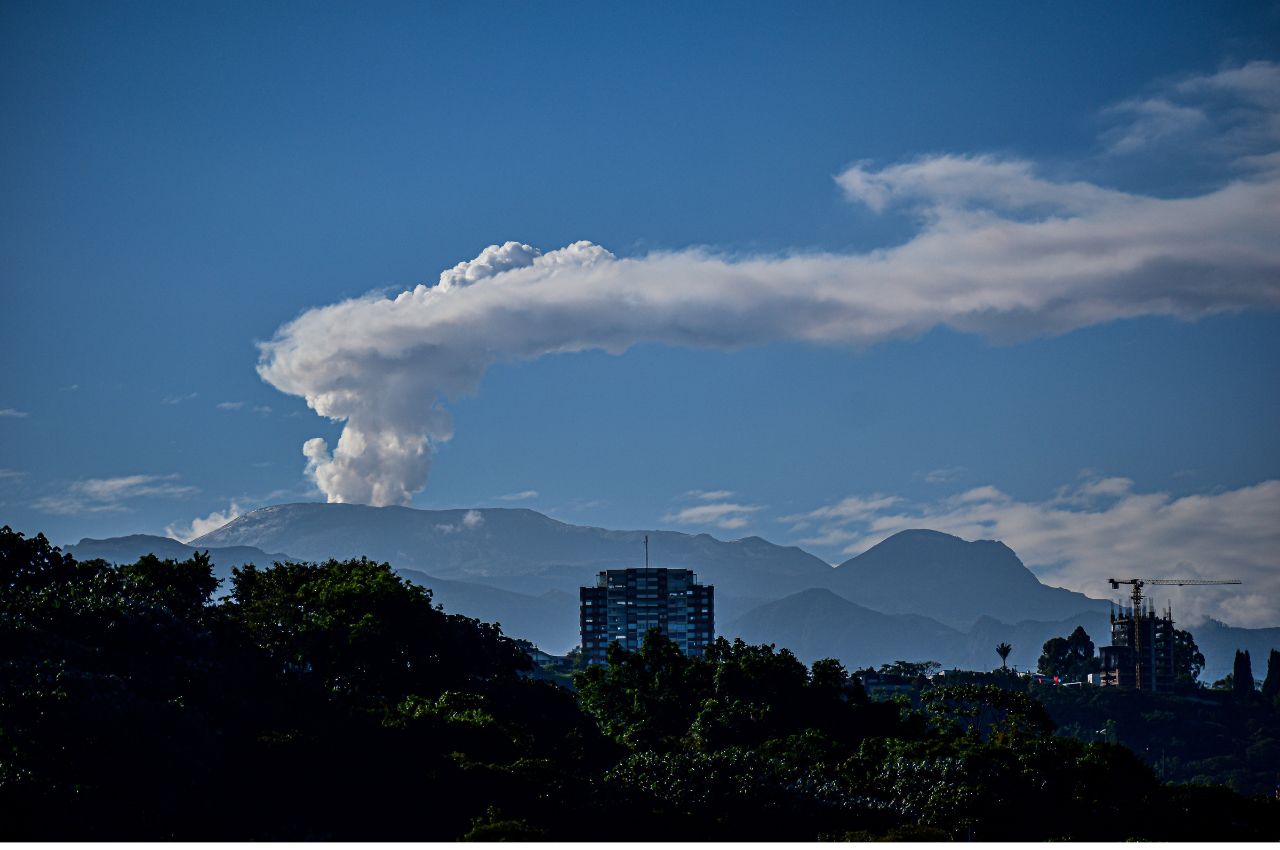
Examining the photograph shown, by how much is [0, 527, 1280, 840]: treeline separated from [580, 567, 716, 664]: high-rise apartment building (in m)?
142

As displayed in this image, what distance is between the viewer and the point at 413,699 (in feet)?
85.5

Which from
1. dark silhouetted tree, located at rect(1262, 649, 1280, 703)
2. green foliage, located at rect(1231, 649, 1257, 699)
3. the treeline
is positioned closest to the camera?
the treeline

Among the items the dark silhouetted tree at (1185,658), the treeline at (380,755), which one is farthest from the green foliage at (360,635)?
the dark silhouetted tree at (1185,658)

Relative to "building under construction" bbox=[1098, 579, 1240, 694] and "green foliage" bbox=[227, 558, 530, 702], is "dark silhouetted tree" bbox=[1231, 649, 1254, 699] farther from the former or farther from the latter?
"green foliage" bbox=[227, 558, 530, 702]

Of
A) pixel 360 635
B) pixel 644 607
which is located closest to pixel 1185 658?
pixel 644 607

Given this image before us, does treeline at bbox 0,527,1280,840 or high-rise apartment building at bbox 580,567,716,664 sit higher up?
high-rise apartment building at bbox 580,567,716,664

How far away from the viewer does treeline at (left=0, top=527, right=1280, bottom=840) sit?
56.2ft

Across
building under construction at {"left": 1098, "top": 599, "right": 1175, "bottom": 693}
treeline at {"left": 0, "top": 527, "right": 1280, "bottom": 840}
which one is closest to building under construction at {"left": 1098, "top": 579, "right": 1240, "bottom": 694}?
building under construction at {"left": 1098, "top": 599, "right": 1175, "bottom": 693}

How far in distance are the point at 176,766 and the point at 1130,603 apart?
180 meters

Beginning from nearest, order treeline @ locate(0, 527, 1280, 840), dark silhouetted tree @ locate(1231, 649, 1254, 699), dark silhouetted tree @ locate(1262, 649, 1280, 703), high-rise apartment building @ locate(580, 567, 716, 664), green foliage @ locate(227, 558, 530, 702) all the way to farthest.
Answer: treeline @ locate(0, 527, 1280, 840) < green foliage @ locate(227, 558, 530, 702) < dark silhouetted tree @ locate(1231, 649, 1254, 699) < dark silhouetted tree @ locate(1262, 649, 1280, 703) < high-rise apartment building @ locate(580, 567, 716, 664)

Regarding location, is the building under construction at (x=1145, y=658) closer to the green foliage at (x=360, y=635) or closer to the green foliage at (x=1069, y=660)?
the green foliage at (x=1069, y=660)

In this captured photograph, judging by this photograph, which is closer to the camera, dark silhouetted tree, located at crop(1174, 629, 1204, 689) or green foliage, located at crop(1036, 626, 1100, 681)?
green foliage, located at crop(1036, 626, 1100, 681)

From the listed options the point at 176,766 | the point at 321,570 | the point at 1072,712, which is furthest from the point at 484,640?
the point at 1072,712

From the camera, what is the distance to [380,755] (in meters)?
19.9
